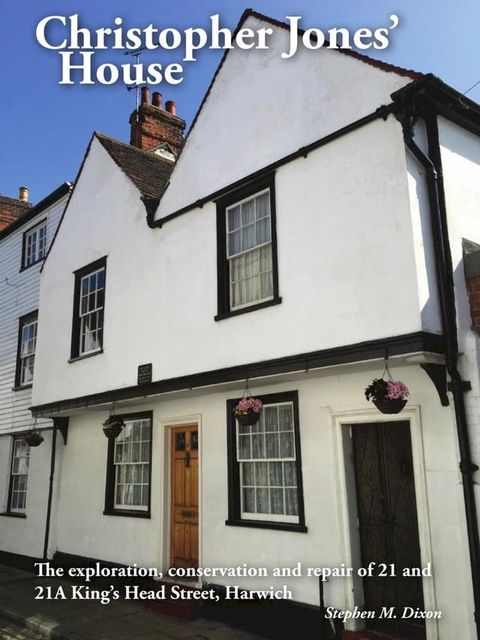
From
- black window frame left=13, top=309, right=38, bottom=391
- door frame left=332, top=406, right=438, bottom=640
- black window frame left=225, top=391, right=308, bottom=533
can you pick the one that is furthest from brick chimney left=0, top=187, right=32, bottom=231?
door frame left=332, top=406, right=438, bottom=640

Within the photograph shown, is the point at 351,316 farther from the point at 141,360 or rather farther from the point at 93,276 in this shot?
the point at 93,276

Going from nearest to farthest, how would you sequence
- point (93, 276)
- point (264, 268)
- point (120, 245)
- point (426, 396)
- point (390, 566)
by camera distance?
point (426, 396) < point (390, 566) < point (264, 268) < point (120, 245) < point (93, 276)

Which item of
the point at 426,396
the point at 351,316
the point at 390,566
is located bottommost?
the point at 390,566

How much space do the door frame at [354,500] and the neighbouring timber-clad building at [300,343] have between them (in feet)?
0.08

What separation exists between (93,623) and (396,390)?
581 cm

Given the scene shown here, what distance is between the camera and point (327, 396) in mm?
7055

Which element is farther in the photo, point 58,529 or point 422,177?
point 58,529

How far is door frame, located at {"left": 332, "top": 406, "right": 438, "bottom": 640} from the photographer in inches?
227

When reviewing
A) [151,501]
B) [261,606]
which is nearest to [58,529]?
[151,501]

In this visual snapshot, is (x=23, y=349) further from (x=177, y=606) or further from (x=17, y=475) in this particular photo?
(x=177, y=606)

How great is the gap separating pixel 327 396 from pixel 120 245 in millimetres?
5629

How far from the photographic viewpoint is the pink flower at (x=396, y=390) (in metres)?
5.66

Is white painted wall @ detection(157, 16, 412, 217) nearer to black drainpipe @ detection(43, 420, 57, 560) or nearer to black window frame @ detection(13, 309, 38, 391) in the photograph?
black drainpipe @ detection(43, 420, 57, 560)

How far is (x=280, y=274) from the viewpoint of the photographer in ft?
24.0
